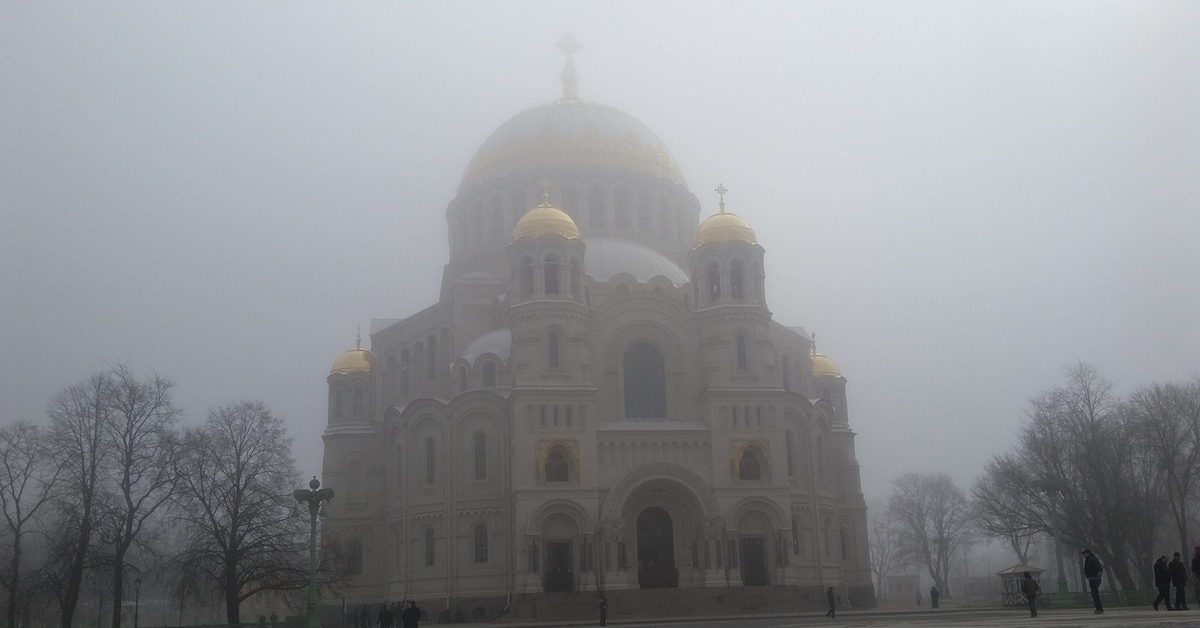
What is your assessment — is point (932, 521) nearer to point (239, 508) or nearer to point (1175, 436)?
point (1175, 436)

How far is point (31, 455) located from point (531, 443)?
15693 millimetres

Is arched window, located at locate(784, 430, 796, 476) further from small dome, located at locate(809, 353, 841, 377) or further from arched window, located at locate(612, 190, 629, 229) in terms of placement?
arched window, located at locate(612, 190, 629, 229)

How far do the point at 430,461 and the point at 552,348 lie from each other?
6772 mm

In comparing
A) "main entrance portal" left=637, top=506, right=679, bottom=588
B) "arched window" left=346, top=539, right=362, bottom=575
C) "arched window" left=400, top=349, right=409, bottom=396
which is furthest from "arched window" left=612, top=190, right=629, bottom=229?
"arched window" left=346, top=539, right=362, bottom=575

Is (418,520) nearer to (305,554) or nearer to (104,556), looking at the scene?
(305,554)

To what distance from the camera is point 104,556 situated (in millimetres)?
32625

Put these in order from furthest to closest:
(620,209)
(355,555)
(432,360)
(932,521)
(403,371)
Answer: (932,521) → (620,209) → (403,371) → (432,360) → (355,555)

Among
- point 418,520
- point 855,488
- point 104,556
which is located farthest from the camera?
point 855,488

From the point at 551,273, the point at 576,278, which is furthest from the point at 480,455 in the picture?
the point at 576,278

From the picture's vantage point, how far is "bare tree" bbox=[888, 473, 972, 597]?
69.2 meters

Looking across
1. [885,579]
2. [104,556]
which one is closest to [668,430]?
[104,556]

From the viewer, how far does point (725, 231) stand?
41.6 metres

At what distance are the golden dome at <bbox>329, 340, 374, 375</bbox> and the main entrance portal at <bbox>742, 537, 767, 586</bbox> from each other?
19.3 m

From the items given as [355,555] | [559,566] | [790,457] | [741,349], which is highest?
[741,349]
